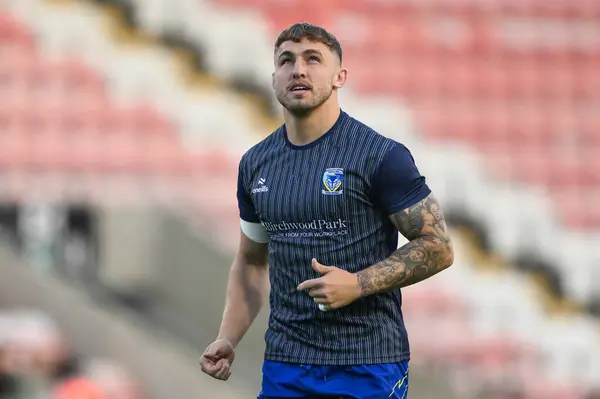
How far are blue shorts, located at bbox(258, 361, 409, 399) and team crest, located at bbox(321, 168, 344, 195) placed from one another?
0.45m

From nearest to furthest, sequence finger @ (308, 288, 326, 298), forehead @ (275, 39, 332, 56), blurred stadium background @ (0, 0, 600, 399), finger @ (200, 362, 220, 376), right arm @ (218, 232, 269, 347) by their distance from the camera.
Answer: finger @ (308, 288, 326, 298) → forehead @ (275, 39, 332, 56) → finger @ (200, 362, 220, 376) → right arm @ (218, 232, 269, 347) → blurred stadium background @ (0, 0, 600, 399)

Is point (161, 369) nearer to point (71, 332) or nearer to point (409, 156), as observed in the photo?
point (71, 332)

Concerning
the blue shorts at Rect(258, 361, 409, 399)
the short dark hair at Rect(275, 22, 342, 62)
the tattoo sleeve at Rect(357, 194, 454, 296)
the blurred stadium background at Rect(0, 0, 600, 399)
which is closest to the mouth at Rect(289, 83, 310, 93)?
the short dark hair at Rect(275, 22, 342, 62)

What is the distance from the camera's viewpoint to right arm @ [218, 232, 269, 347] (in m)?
3.28

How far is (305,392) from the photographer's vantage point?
2953 millimetres

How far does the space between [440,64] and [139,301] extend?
3.94 meters

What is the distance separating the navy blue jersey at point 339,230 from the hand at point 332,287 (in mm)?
146

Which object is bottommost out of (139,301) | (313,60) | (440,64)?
(139,301)

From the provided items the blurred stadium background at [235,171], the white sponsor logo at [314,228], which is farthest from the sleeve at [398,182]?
the blurred stadium background at [235,171]

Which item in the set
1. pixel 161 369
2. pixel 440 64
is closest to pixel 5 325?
pixel 161 369

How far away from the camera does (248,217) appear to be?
3232 millimetres

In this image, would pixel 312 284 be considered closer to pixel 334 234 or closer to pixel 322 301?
pixel 322 301

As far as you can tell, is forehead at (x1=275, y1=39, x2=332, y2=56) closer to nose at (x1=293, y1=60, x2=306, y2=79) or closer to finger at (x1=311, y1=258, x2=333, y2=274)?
nose at (x1=293, y1=60, x2=306, y2=79)

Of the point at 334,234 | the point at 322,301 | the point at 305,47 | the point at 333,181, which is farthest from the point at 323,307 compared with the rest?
the point at 305,47
